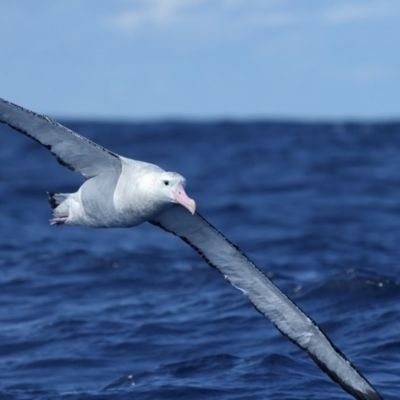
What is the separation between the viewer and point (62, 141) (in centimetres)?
821

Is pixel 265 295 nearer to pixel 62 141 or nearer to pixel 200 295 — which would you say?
pixel 62 141

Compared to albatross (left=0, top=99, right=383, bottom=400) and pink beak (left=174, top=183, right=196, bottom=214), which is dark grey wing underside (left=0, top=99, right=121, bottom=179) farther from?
pink beak (left=174, top=183, right=196, bottom=214)

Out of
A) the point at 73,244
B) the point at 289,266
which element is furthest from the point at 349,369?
the point at 73,244

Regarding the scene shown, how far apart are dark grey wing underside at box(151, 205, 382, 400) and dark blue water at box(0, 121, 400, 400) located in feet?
2.59

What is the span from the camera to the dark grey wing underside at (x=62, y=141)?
26.1ft

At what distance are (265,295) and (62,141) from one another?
85.1 inches

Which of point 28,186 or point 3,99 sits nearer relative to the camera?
point 3,99

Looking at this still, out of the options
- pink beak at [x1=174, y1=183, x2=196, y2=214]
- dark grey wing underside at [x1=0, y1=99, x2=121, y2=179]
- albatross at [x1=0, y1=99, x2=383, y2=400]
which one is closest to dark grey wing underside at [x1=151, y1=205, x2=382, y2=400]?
albatross at [x1=0, y1=99, x2=383, y2=400]

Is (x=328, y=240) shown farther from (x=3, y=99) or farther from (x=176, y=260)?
(x=3, y=99)

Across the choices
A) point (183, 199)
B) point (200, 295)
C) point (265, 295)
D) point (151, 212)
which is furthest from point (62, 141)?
point (200, 295)

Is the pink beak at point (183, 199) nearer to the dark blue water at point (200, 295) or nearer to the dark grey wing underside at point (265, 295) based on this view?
the dark grey wing underside at point (265, 295)

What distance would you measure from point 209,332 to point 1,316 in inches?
110

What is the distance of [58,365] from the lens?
34.4 feet

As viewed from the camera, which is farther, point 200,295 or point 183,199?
point 200,295
